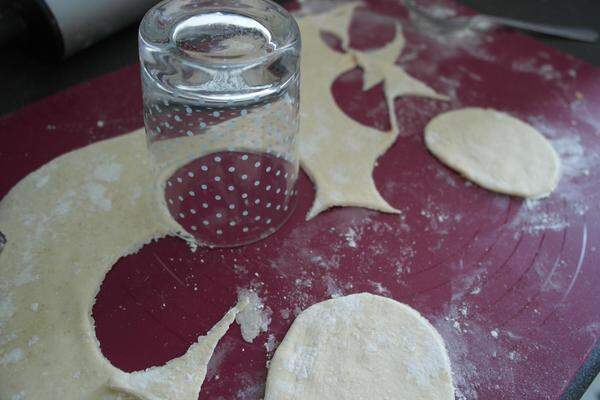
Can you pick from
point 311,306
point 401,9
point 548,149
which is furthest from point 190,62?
point 401,9

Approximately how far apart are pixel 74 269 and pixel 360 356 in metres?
0.40

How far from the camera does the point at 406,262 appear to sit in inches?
34.2

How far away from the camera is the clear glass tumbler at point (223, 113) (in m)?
0.74

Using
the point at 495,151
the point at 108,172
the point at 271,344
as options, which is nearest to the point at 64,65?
the point at 108,172

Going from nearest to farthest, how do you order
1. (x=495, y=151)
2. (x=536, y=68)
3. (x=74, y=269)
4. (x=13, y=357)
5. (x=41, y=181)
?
(x=13, y=357)
(x=74, y=269)
(x=41, y=181)
(x=495, y=151)
(x=536, y=68)

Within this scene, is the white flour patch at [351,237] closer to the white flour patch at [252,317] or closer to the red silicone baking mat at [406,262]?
the red silicone baking mat at [406,262]

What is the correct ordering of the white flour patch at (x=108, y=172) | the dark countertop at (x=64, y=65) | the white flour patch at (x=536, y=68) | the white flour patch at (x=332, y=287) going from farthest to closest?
the white flour patch at (x=536, y=68) → the dark countertop at (x=64, y=65) → the white flour patch at (x=108, y=172) → the white flour patch at (x=332, y=287)

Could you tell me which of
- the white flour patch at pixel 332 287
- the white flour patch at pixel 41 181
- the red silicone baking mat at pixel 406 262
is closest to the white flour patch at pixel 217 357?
the red silicone baking mat at pixel 406 262

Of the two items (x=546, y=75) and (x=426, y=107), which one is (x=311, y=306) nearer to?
(x=426, y=107)

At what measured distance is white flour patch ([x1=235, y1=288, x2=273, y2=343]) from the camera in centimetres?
76

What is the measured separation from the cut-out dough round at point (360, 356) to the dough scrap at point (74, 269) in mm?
99

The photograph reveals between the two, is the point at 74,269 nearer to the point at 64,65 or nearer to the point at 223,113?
the point at 223,113

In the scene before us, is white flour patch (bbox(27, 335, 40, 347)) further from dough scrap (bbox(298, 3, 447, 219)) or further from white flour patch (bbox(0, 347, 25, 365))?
dough scrap (bbox(298, 3, 447, 219))

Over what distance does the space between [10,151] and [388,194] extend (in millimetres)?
619
